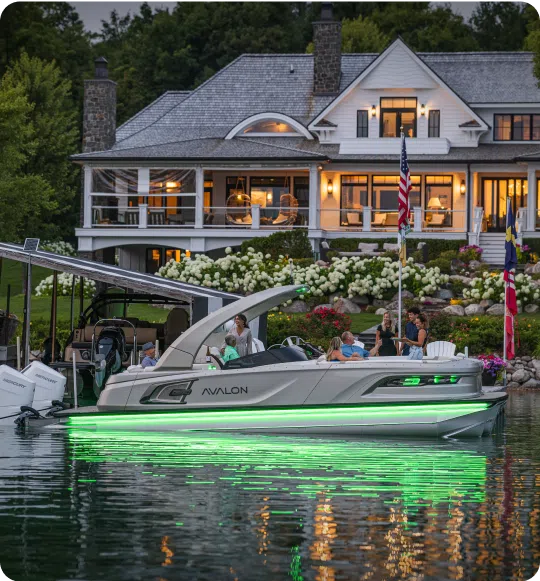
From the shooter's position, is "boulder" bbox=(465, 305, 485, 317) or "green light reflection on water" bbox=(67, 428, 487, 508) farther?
"boulder" bbox=(465, 305, 485, 317)

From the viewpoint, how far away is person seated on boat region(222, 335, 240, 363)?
2006 cm

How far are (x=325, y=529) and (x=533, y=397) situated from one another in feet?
55.1

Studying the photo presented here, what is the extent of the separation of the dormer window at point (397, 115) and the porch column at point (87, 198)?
10.8 metres

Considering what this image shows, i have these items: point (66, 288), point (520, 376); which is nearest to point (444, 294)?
point (520, 376)

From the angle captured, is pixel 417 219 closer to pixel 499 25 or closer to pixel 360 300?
pixel 360 300

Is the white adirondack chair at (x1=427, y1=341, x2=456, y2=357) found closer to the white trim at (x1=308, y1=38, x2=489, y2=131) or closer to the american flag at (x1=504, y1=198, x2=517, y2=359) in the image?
the american flag at (x1=504, y1=198, x2=517, y2=359)

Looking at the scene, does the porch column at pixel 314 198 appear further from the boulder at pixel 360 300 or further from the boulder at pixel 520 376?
the boulder at pixel 520 376

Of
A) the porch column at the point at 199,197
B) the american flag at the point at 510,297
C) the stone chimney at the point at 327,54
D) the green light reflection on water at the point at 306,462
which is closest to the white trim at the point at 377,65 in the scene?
the stone chimney at the point at 327,54

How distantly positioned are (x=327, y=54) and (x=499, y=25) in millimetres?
38726

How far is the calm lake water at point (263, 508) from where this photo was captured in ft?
36.1

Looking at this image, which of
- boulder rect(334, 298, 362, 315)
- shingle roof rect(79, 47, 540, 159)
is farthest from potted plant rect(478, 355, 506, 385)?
shingle roof rect(79, 47, 540, 159)

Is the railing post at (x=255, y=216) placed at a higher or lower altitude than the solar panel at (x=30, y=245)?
higher

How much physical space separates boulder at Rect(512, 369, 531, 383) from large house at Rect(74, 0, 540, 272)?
14.4 metres

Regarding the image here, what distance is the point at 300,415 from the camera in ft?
61.8
